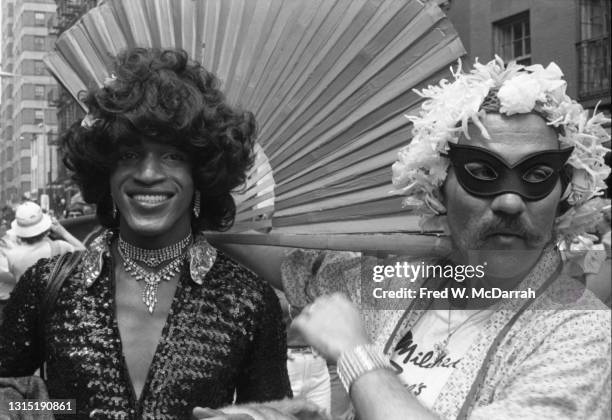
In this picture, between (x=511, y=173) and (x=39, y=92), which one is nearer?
(x=511, y=173)

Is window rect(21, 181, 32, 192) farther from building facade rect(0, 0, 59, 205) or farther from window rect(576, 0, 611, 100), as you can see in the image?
window rect(576, 0, 611, 100)

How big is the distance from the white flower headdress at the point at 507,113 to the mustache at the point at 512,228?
18 cm

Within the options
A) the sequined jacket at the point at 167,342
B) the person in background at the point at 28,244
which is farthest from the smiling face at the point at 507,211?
the person in background at the point at 28,244

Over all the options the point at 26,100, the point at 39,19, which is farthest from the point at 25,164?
the point at 39,19

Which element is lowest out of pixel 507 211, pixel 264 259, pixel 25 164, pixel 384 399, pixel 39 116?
pixel 384 399

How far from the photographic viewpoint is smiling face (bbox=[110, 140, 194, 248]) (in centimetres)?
186

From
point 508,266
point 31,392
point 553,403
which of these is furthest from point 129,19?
point 553,403

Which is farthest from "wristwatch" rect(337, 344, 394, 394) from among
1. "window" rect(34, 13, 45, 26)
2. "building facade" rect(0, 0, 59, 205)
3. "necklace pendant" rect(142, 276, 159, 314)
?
"window" rect(34, 13, 45, 26)

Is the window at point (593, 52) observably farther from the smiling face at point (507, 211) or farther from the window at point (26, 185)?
the window at point (26, 185)

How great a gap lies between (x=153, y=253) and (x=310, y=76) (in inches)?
23.9

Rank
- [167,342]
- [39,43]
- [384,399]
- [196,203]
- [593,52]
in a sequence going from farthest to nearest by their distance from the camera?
[593,52], [39,43], [196,203], [167,342], [384,399]

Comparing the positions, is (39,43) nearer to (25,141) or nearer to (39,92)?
(39,92)

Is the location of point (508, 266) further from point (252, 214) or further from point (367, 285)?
point (252, 214)

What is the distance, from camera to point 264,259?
83.4 inches
